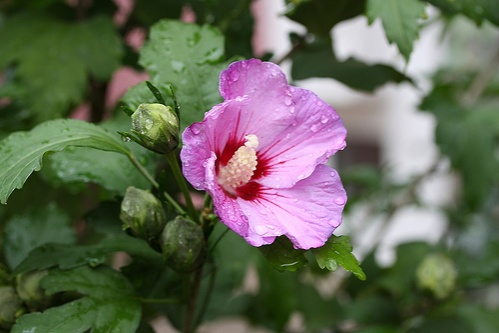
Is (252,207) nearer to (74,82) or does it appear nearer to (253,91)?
(253,91)

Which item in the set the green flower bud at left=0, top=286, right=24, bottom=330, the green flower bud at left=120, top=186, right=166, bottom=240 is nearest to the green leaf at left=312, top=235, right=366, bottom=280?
the green flower bud at left=120, top=186, right=166, bottom=240

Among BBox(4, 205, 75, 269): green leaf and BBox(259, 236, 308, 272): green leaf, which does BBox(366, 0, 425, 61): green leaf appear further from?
BBox(4, 205, 75, 269): green leaf

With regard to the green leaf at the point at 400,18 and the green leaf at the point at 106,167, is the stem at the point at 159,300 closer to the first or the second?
the green leaf at the point at 106,167

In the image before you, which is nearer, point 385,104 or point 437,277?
point 437,277

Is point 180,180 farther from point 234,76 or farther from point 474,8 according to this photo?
point 474,8

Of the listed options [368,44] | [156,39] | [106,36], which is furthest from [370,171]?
[368,44]

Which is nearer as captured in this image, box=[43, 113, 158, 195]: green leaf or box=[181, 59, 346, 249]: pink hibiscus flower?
box=[181, 59, 346, 249]: pink hibiscus flower

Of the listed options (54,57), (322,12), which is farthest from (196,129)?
(54,57)
